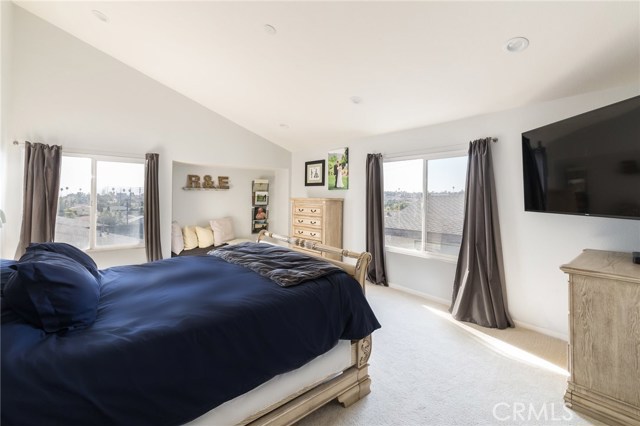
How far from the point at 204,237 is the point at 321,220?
211 centimetres

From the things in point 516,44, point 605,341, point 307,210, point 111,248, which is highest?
point 516,44

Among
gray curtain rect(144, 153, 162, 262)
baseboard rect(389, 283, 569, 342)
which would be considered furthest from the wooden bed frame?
gray curtain rect(144, 153, 162, 262)

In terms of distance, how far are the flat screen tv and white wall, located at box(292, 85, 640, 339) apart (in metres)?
0.33

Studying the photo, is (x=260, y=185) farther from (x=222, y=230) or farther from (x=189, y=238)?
(x=189, y=238)

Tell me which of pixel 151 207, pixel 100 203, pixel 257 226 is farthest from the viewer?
pixel 257 226

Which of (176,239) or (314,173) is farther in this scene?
(314,173)

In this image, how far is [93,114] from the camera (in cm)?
371

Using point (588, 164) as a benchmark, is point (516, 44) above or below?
above

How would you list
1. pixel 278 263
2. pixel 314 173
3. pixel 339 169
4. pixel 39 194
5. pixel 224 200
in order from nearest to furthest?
pixel 278 263 → pixel 39 194 → pixel 339 169 → pixel 314 173 → pixel 224 200

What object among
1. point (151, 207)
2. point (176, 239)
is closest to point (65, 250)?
point (151, 207)

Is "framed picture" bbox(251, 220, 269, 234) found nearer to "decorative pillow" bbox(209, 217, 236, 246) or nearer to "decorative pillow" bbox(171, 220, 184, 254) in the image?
"decorative pillow" bbox(209, 217, 236, 246)

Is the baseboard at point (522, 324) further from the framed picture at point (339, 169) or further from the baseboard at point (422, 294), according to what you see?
the framed picture at point (339, 169)

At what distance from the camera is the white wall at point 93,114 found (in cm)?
331

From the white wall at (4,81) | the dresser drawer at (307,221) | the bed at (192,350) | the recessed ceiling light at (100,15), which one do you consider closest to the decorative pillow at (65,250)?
the bed at (192,350)
